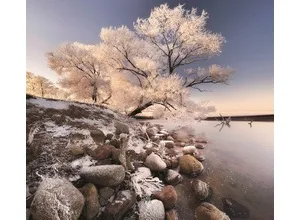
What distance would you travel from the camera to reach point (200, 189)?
1598 mm

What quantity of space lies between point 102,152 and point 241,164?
0.72m

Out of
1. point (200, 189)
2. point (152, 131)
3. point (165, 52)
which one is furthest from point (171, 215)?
point (165, 52)

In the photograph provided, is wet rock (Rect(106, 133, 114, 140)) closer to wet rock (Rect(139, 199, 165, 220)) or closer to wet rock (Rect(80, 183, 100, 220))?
wet rock (Rect(80, 183, 100, 220))

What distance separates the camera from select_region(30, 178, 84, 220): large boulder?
4.76 feet

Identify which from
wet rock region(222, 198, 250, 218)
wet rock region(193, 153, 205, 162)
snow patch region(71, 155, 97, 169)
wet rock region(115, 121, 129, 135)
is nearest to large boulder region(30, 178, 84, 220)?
snow patch region(71, 155, 97, 169)

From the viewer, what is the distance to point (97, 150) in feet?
5.26

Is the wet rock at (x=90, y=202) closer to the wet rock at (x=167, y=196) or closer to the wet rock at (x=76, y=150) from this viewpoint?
the wet rock at (x=76, y=150)

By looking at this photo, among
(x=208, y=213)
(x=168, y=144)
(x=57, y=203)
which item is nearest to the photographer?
(x=57, y=203)

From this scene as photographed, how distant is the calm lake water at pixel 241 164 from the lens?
1.62 m

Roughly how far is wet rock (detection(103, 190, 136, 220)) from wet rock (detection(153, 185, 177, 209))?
129 millimetres

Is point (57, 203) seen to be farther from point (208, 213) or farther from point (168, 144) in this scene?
point (208, 213)

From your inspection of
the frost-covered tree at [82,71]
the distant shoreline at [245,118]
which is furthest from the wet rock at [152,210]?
the frost-covered tree at [82,71]

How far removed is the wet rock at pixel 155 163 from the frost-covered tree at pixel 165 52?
0.83 feet
